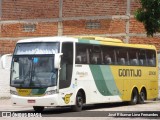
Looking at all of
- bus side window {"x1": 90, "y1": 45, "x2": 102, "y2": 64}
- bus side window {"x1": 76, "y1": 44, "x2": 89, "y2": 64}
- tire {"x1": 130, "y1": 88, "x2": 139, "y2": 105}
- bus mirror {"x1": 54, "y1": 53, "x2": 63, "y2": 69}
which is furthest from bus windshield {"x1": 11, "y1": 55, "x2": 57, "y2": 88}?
tire {"x1": 130, "y1": 88, "x2": 139, "y2": 105}

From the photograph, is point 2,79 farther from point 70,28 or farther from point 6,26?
point 70,28

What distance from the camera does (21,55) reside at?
19.9m

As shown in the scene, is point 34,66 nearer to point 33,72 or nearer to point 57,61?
point 33,72

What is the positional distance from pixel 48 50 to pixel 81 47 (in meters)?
1.69

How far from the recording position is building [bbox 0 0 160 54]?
31031 millimetres

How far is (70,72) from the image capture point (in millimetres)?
19734

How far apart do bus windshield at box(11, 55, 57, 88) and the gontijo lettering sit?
16.9ft

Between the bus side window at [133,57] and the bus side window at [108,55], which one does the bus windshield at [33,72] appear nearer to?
the bus side window at [108,55]

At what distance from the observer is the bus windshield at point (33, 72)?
62.7 feet

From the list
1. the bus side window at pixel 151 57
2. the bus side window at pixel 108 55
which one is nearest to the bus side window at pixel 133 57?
the bus side window at pixel 151 57

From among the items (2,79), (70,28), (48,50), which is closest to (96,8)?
(70,28)

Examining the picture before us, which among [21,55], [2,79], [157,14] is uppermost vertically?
[157,14]

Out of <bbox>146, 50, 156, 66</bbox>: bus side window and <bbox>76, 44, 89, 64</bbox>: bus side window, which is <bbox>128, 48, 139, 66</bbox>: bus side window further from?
<bbox>76, 44, 89, 64</bbox>: bus side window

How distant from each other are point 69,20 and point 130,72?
9112 millimetres
